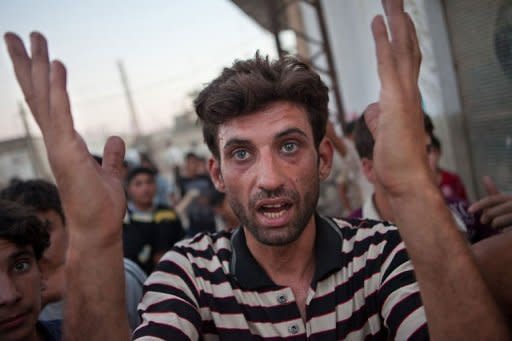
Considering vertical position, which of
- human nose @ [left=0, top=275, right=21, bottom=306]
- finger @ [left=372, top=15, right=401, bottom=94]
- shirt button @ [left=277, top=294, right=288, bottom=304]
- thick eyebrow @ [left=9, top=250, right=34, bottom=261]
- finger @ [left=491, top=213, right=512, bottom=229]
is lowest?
shirt button @ [left=277, top=294, right=288, bottom=304]

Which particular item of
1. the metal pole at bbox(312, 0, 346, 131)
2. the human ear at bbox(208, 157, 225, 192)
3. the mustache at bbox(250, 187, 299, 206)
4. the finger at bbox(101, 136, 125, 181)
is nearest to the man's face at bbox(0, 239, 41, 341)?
the finger at bbox(101, 136, 125, 181)

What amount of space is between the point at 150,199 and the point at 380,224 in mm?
3010

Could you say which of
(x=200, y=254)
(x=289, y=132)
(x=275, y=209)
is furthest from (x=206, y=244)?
(x=289, y=132)

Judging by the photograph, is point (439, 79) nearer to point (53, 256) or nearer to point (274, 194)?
point (274, 194)

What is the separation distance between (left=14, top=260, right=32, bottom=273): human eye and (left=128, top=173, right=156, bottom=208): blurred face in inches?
100

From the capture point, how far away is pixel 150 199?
425cm

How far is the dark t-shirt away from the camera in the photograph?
3357mm

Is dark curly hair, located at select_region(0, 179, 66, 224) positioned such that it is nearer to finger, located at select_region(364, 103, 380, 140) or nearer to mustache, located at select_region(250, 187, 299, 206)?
mustache, located at select_region(250, 187, 299, 206)

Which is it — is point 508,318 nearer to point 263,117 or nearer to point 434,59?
point 263,117

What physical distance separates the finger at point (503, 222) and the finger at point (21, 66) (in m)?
1.62

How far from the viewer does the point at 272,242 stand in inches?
60.7

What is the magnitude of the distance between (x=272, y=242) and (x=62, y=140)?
0.83 m

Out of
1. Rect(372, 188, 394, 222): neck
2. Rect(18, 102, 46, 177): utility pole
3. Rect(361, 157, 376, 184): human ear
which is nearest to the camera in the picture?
Rect(372, 188, 394, 222): neck

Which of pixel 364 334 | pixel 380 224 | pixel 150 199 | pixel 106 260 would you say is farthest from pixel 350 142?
pixel 106 260
